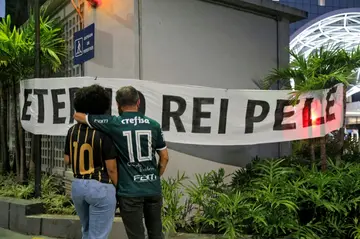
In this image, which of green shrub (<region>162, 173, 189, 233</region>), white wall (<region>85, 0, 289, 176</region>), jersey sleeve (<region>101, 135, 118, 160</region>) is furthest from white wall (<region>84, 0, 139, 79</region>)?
jersey sleeve (<region>101, 135, 118, 160</region>)

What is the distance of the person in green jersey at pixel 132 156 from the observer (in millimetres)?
3516

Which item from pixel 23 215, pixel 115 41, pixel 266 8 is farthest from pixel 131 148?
pixel 266 8

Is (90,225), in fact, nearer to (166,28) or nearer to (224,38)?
(166,28)

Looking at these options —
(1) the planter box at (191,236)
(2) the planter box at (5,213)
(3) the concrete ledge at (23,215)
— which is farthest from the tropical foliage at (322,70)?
(2) the planter box at (5,213)

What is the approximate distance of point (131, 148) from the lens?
3.53 meters

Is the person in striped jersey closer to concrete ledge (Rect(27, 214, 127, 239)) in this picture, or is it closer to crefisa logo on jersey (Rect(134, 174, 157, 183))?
crefisa logo on jersey (Rect(134, 174, 157, 183))

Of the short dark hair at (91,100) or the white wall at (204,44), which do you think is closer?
the short dark hair at (91,100)

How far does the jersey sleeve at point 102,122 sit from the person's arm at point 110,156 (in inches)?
2.8

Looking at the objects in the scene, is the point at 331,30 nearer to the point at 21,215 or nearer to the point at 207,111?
the point at 207,111

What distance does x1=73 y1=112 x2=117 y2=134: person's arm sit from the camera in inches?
137

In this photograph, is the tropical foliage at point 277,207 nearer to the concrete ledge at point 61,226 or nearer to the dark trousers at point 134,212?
the concrete ledge at point 61,226

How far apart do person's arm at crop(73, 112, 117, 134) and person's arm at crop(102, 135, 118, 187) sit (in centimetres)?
8

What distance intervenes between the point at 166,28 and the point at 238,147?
7.73ft

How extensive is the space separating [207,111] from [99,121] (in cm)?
289
